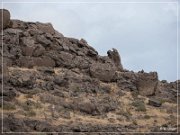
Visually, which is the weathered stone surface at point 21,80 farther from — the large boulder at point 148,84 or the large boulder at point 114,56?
the large boulder at point 114,56

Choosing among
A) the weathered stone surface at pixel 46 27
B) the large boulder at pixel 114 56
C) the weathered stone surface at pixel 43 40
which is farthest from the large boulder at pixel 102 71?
the weathered stone surface at pixel 46 27

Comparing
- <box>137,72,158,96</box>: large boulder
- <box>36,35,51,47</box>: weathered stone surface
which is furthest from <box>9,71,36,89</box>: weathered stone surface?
<box>137,72,158,96</box>: large boulder

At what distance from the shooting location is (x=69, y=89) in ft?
133

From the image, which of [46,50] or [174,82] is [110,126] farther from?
[174,82]

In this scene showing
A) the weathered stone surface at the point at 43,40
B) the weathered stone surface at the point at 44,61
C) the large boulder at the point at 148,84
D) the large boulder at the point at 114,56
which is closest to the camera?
the weathered stone surface at the point at 44,61

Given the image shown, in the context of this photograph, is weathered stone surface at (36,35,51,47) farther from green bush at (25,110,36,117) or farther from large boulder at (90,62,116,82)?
green bush at (25,110,36,117)

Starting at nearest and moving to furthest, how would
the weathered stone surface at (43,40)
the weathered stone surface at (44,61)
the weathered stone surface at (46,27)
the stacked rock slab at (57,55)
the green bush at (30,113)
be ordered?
the green bush at (30,113) < the stacked rock slab at (57,55) < the weathered stone surface at (44,61) < the weathered stone surface at (43,40) < the weathered stone surface at (46,27)

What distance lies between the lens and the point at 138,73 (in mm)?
48062

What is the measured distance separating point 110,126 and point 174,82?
18.5 m

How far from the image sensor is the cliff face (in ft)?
112

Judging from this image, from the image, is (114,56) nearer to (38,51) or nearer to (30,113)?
(38,51)

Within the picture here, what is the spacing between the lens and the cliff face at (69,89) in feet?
112

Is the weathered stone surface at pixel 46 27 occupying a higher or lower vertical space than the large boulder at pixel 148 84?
higher

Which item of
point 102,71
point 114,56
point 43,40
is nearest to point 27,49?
point 43,40
